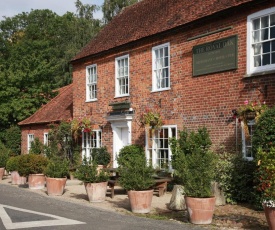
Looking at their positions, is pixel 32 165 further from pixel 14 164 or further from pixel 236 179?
pixel 236 179

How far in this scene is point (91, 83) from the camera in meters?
19.5

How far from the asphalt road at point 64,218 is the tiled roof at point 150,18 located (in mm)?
6635

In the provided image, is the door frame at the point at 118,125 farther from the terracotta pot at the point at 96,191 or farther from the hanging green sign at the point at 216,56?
the terracotta pot at the point at 96,191

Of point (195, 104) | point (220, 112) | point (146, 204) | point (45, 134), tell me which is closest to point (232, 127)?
point (220, 112)

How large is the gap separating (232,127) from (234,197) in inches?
80.2

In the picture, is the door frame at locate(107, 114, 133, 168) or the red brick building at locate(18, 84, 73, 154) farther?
the red brick building at locate(18, 84, 73, 154)

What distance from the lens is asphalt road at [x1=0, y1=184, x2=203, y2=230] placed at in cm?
869

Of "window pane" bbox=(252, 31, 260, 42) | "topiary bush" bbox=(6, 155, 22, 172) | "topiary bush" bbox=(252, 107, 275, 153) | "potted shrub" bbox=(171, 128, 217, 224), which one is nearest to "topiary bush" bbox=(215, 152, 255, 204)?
"topiary bush" bbox=(252, 107, 275, 153)

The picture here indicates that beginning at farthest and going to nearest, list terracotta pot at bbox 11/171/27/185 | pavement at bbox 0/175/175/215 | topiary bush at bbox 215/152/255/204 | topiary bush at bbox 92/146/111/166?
topiary bush at bbox 92/146/111/166, terracotta pot at bbox 11/171/27/185, topiary bush at bbox 215/152/255/204, pavement at bbox 0/175/175/215

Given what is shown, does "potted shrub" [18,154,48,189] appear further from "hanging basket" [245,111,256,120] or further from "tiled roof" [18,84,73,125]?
"hanging basket" [245,111,256,120]

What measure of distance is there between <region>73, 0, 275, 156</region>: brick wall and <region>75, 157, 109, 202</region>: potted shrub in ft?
11.7

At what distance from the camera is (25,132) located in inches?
1024

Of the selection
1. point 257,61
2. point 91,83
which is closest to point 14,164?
point 91,83

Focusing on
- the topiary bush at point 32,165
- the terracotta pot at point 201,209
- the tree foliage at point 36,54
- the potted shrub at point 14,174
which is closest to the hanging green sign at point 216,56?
the terracotta pot at point 201,209
